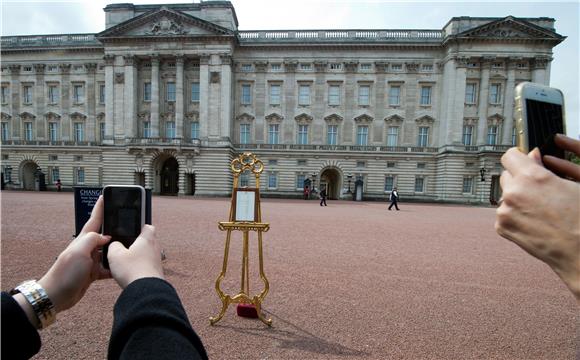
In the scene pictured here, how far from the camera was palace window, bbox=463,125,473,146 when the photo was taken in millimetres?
33281

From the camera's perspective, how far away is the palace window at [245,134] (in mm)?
35609

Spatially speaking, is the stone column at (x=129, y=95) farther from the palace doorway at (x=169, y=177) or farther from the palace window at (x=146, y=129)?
the palace doorway at (x=169, y=177)

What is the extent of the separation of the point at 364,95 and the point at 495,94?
15.1m

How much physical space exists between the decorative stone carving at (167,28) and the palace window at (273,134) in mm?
14955

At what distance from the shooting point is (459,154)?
31891 millimetres

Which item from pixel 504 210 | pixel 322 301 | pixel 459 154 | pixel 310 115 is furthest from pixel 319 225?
pixel 459 154

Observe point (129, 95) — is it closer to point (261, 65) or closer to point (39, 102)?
point (39, 102)

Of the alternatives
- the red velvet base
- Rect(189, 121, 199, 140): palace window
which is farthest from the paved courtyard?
Rect(189, 121, 199, 140): palace window

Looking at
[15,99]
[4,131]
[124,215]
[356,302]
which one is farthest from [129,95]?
[124,215]

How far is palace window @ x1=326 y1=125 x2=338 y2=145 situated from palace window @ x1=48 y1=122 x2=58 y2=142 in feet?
122

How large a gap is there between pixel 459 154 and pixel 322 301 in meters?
33.3

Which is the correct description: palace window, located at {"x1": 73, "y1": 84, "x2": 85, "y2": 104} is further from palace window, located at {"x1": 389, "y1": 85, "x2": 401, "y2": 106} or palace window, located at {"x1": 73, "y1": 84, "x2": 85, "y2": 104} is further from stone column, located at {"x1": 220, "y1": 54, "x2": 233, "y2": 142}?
palace window, located at {"x1": 389, "y1": 85, "x2": 401, "y2": 106}

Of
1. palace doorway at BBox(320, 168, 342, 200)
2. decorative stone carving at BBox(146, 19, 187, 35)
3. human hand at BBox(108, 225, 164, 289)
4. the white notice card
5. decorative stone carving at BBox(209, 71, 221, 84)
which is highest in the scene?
decorative stone carving at BBox(146, 19, 187, 35)

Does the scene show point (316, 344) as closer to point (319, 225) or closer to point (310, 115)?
point (319, 225)
